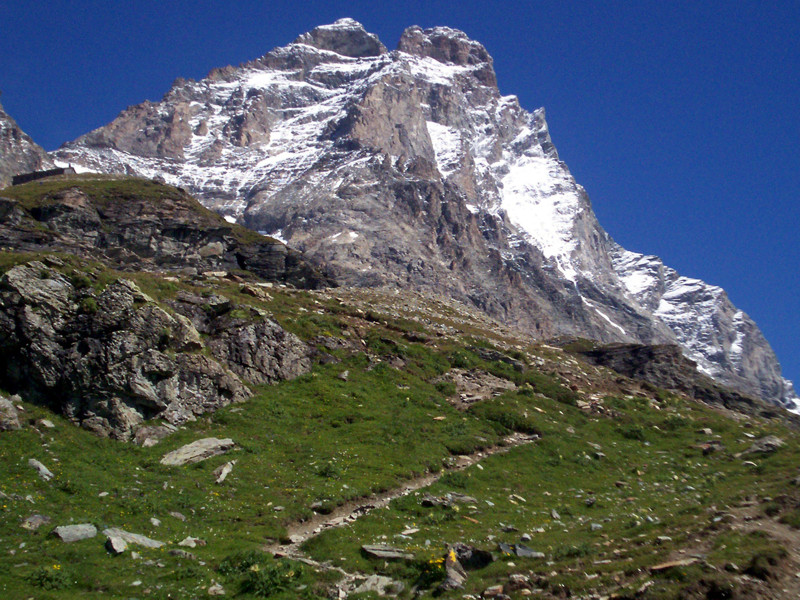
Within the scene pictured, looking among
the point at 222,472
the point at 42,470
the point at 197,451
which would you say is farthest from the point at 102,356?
the point at 222,472

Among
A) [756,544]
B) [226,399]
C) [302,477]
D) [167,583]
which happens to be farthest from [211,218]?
[756,544]

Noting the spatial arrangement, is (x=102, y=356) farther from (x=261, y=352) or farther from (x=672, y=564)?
(x=672, y=564)

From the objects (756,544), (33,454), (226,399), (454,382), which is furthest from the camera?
(454,382)

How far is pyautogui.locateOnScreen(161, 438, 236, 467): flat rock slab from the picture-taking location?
78.3ft

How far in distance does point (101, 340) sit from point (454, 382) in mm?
23118

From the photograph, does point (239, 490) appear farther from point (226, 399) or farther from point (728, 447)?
point (728, 447)

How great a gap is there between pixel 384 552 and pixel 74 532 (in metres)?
8.62

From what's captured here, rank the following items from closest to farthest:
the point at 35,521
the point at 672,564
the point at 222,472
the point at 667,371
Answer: the point at 672,564, the point at 35,521, the point at 222,472, the point at 667,371

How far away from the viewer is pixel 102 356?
25.9 meters

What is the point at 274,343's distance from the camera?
35.7 meters

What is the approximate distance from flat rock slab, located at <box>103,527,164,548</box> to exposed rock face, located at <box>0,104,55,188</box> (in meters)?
169

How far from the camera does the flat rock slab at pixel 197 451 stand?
78.3ft

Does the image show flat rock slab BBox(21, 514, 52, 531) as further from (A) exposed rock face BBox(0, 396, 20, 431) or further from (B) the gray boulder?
(B) the gray boulder

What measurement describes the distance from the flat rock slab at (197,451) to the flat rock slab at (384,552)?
939 cm
